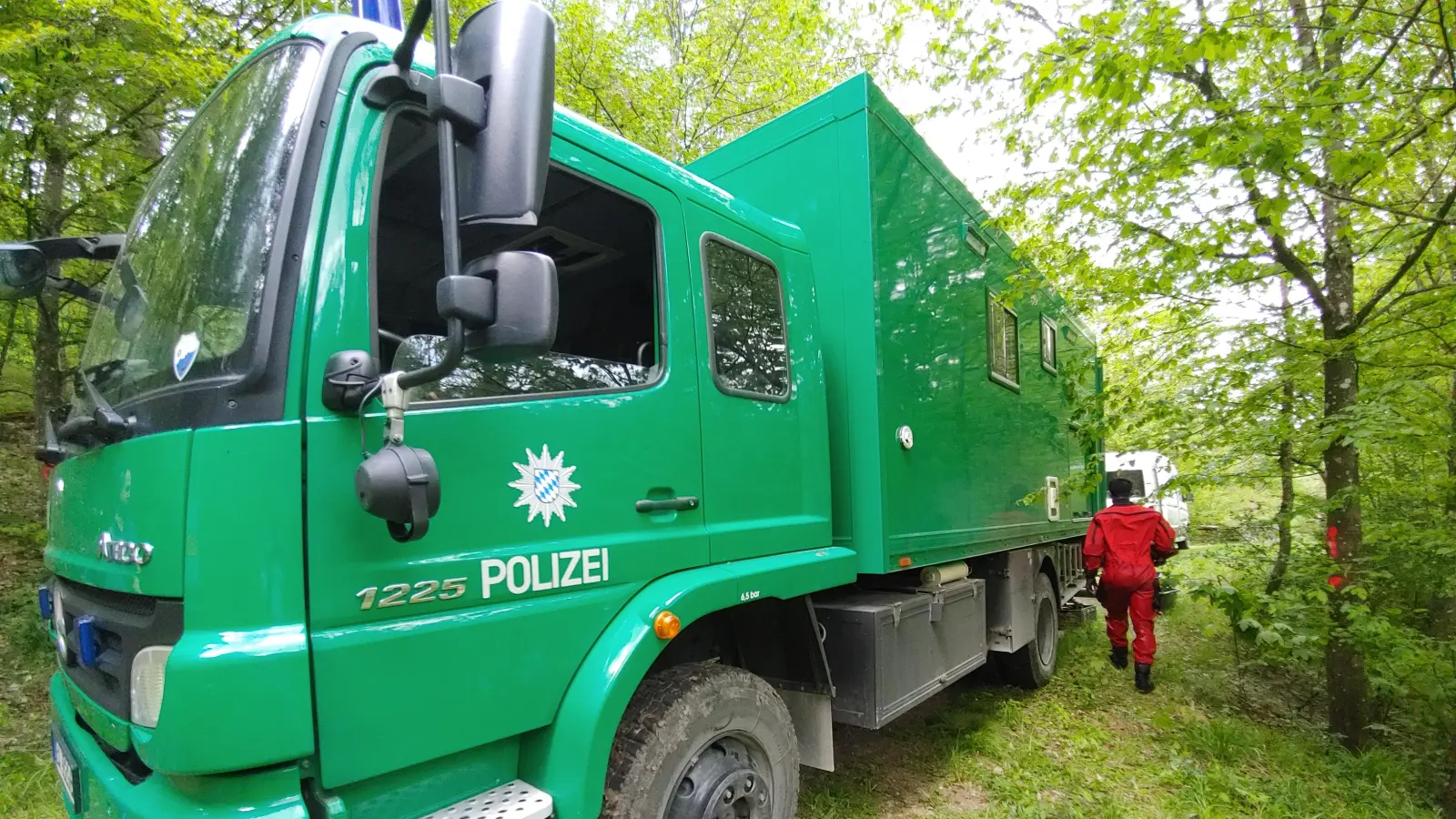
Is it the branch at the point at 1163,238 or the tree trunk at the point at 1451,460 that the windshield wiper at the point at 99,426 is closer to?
the branch at the point at 1163,238

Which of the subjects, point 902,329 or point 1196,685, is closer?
point 902,329

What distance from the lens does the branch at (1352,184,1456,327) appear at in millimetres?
3875

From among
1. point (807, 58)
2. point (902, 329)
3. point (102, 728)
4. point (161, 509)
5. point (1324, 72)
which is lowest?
point (102, 728)

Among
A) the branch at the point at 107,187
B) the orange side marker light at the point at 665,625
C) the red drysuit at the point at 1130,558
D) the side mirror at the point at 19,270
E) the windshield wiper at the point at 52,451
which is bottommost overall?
the red drysuit at the point at 1130,558

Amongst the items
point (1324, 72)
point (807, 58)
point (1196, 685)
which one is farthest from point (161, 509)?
point (807, 58)

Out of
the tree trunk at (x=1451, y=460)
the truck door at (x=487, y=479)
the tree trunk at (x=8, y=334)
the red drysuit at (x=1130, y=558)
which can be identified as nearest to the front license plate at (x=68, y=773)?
the truck door at (x=487, y=479)

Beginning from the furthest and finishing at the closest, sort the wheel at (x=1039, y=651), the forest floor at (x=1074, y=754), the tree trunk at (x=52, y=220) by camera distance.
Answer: the wheel at (x=1039, y=651) < the tree trunk at (x=52, y=220) < the forest floor at (x=1074, y=754)

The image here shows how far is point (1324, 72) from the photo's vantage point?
11.9 ft

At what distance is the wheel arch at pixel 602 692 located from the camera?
1911 millimetres

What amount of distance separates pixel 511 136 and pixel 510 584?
3.51 feet

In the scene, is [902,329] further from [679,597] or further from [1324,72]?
[1324,72]

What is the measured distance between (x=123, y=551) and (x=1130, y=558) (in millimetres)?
6641

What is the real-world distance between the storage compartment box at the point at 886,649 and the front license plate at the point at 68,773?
2.43m

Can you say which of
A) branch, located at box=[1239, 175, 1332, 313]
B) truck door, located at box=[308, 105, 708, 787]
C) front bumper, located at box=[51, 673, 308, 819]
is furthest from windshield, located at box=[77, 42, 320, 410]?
branch, located at box=[1239, 175, 1332, 313]
